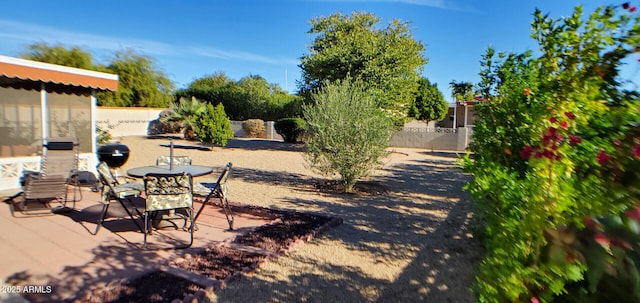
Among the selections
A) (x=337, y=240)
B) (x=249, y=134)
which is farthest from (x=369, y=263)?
(x=249, y=134)

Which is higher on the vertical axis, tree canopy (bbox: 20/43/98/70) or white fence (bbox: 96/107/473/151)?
tree canopy (bbox: 20/43/98/70)

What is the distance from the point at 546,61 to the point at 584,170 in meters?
1.48

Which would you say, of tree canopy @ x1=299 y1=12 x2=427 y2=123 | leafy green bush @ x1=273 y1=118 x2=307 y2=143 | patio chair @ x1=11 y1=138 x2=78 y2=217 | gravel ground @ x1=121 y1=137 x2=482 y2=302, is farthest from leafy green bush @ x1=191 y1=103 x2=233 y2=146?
patio chair @ x1=11 y1=138 x2=78 y2=217

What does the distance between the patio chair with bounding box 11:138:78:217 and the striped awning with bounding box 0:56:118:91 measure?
47.1 inches

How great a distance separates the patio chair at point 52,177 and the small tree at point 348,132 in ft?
15.5

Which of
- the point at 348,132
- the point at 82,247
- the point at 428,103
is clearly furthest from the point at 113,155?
the point at 428,103

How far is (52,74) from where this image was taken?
692cm

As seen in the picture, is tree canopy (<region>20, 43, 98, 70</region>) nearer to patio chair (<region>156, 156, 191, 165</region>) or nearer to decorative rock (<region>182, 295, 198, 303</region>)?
patio chair (<region>156, 156, 191, 165</region>)

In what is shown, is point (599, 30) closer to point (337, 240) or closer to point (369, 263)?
point (369, 263)

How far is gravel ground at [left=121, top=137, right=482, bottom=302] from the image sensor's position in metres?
3.40

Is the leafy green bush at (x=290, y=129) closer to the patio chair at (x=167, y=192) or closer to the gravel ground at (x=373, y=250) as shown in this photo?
the gravel ground at (x=373, y=250)

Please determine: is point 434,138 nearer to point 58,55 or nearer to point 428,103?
point 428,103

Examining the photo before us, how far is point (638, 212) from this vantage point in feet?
2.55

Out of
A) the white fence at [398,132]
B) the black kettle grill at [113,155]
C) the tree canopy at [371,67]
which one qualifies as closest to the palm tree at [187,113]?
the white fence at [398,132]
